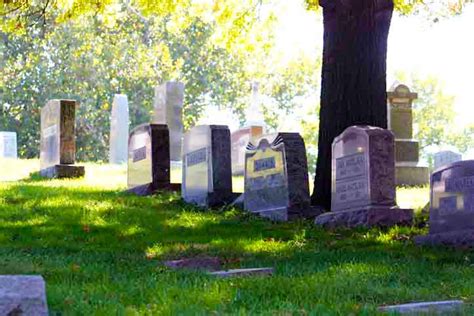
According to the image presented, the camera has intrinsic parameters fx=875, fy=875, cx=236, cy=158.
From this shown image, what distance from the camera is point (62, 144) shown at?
17125 millimetres

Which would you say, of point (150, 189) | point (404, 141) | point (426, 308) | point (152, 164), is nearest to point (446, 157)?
point (404, 141)

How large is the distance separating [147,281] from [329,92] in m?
6.71

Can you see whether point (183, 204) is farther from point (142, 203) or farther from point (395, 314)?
point (395, 314)

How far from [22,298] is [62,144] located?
13.5 metres

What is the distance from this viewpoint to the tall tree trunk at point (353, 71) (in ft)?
40.0

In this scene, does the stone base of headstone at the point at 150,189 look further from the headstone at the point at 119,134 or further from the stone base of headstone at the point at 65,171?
the headstone at the point at 119,134

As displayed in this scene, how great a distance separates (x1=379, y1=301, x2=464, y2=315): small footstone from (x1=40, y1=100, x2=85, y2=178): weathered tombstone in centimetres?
1248

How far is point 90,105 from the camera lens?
1503 inches

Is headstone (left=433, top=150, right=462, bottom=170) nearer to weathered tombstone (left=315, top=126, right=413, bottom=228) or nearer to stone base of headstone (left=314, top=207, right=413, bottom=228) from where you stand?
weathered tombstone (left=315, top=126, right=413, bottom=228)

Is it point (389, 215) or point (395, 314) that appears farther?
point (389, 215)

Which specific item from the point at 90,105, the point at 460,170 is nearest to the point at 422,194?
the point at 460,170

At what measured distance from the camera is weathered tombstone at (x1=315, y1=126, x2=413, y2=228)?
10797mm

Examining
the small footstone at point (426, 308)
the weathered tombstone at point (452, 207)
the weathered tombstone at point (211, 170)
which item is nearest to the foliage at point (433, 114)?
the weathered tombstone at point (211, 170)

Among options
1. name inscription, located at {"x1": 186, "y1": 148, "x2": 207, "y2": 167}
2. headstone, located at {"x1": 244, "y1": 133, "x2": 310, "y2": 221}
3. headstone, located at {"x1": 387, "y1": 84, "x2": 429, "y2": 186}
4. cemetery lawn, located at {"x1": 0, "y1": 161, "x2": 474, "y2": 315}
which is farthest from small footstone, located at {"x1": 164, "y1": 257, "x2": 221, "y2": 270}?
headstone, located at {"x1": 387, "y1": 84, "x2": 429, "y2": 186}
